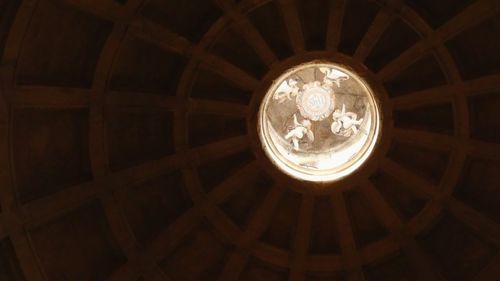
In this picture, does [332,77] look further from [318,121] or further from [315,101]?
[318,121]

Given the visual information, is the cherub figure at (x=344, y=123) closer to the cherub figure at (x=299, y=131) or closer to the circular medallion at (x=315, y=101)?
the circular medallion at (x=315, y=101)

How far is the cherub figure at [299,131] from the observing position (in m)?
22.3

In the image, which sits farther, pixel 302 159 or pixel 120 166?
pixel 302 159

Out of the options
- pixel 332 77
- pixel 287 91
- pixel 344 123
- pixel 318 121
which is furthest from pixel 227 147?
pixel 332 77

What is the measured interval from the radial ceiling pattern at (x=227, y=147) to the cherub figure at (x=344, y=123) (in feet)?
8.36

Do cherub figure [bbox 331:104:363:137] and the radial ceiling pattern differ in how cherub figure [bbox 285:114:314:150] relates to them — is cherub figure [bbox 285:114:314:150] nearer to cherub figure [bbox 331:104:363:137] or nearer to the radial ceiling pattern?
cherub figure [bbox 331:104:363:137]

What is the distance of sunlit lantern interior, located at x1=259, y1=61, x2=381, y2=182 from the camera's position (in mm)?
20750

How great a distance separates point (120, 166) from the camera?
61.6ft

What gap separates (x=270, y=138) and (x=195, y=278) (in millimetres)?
4462

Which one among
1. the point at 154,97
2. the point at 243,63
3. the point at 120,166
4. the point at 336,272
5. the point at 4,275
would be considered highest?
the point at 243,63

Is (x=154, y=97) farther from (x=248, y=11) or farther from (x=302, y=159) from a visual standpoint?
(x=302, y=159)

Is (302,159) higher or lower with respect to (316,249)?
higher

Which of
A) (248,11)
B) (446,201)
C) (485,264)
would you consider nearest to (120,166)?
(248,11)

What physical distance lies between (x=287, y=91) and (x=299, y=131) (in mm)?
1313
